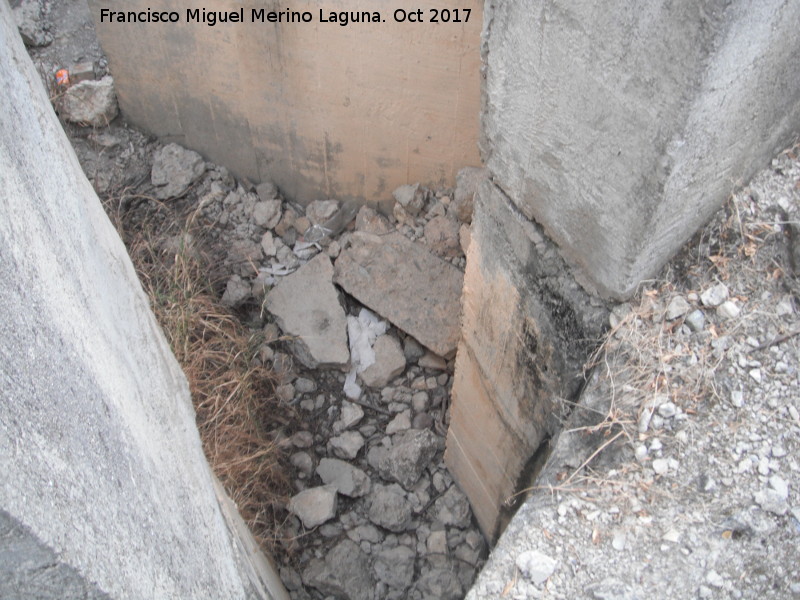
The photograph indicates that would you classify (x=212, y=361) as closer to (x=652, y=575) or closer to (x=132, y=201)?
(x=132, y=201)

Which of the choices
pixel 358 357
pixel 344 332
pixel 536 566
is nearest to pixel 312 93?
pixel 344 332

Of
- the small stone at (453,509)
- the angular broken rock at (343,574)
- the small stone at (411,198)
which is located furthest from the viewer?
the small stone at (411,198)

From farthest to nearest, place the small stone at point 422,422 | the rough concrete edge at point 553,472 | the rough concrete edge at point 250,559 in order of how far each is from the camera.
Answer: the small stone at point 422,422 → the rough concrete edge at point 250,559 → the rough concrete edge at point 553,472

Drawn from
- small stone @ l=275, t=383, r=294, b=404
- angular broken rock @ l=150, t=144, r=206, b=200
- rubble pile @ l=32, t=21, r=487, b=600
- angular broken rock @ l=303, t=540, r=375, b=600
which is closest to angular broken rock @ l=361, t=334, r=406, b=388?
rubble pile @ l=32, t=21, r=487, b=600

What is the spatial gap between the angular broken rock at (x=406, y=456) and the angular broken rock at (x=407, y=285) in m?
0.44

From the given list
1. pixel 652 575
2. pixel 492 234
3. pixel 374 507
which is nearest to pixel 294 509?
pixel 374 507

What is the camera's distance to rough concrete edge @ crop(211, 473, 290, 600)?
6.55 feet

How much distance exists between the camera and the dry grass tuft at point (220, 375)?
3.04 m

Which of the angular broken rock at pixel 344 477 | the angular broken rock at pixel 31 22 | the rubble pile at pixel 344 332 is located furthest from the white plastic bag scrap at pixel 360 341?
the angular broken rock at pixel 31 22

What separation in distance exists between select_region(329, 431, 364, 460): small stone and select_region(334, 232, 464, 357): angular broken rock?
0.58 metres

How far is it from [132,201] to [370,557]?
8.03 ft

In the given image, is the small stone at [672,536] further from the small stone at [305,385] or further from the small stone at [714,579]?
the small stone at [305,385]

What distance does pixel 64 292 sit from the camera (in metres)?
1.08

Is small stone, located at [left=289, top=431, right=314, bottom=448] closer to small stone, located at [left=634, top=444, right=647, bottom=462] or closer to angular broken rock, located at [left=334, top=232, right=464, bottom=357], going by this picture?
angular broken rock, located at [left=334, top=232, right=464, bottom=357]
